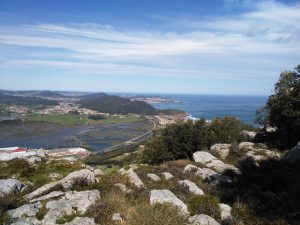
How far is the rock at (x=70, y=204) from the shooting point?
1066cm

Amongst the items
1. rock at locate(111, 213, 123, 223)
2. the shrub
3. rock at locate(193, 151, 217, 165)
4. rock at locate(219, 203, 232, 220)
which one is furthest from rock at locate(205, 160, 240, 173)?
rock at locate(111, 213, 123, 223)

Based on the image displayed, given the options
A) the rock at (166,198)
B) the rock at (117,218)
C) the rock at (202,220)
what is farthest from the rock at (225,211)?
the rock at (117,218)

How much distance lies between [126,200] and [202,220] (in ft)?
10.0

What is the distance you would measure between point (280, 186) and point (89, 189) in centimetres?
944

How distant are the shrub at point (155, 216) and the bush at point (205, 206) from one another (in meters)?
1.73

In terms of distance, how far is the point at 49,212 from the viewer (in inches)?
426

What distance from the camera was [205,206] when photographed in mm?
11961

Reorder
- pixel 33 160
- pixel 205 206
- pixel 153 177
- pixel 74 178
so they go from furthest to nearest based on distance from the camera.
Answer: pixel 33 160 < pixel 153 177 < pixel 74 178 < pixel 205 206

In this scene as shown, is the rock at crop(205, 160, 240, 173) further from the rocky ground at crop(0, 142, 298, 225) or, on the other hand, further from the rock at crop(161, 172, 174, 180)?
the rock at crop(161, 172, 174, 180)

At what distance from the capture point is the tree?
102 feet

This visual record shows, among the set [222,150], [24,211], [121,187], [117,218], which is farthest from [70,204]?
[222,150]

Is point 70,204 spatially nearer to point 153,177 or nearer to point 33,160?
point 153,177

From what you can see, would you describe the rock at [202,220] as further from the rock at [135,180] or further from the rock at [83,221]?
the rock at [135,180]

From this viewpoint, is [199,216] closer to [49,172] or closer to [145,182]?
[145,182]
